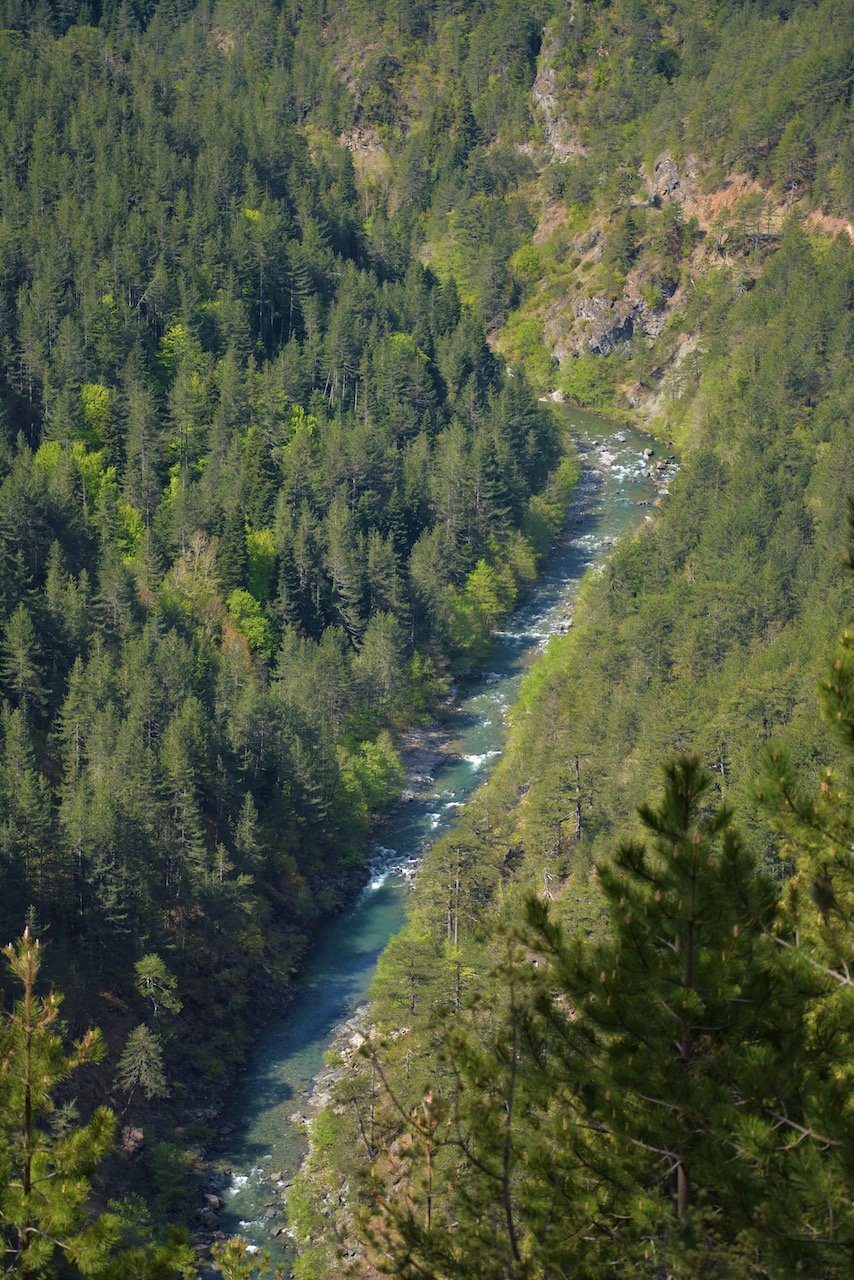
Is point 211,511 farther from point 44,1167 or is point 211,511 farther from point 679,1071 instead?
point 679,1071

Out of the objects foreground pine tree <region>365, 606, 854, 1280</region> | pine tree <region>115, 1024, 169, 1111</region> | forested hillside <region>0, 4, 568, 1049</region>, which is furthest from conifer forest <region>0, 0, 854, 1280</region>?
forested hillside <region>0, 4, 568, 1049</region>

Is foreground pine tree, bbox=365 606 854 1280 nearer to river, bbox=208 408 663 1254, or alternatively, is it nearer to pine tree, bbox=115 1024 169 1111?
river, bbox=208 408 663 1254

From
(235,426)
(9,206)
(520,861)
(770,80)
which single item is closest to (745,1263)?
(520,861)

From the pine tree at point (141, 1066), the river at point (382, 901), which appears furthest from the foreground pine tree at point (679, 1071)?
the pine tree at point (141, 1066)

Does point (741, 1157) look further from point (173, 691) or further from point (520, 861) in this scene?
point (173, 691)

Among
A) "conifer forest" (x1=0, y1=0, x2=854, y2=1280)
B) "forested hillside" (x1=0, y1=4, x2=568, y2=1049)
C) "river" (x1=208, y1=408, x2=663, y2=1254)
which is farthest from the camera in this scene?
"forested hillside" (x1=0, y1=4, x2=568, y2=1049)

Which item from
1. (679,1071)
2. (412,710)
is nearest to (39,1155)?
(679,1071)

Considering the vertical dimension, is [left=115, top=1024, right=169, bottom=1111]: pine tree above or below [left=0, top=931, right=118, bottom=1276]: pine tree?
below

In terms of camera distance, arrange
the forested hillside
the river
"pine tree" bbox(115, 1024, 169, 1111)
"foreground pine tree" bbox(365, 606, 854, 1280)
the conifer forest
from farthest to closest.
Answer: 1. the forested hillside
2. "pine tree" bbox(115, 1024, 169, 1111)
3. the river
4. the conifer forest
5. "foreground pine tree" bbox(365, 606, 854, 1280)
